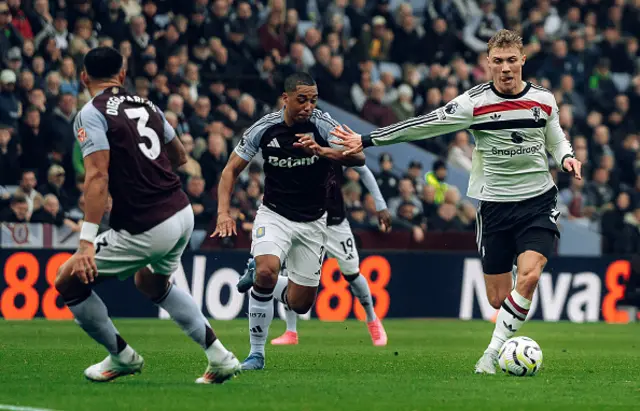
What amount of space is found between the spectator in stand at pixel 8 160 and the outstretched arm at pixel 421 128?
9699mm

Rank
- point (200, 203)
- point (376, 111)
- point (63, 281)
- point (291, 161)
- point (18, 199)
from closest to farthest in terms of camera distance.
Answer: point (63, 281)
point (291, 161)
point (18, 199)
point (200, 203)
point (376, 111)

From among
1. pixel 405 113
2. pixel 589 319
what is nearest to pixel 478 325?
pixel 589 319

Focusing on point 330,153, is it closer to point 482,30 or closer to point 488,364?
point 488,364

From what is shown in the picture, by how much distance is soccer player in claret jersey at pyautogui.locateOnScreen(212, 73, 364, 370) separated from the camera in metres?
11.0

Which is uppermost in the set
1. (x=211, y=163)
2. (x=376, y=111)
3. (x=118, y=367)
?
(x=376, y=111)

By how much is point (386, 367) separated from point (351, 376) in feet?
3.64

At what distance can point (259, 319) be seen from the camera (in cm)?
1105

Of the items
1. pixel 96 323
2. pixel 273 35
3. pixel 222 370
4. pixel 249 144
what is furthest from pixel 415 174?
pixel 96 323

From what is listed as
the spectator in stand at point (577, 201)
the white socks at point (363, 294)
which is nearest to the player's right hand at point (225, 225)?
the white socks at point (363, 294)

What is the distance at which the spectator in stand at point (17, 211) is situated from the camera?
1841cm

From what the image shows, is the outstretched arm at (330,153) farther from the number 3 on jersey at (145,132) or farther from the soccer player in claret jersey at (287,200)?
the number 3 on jersey at (145,132)

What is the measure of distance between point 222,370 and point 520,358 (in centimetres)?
253

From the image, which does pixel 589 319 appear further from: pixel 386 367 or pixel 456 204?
pixel 386 367

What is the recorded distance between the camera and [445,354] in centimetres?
1302
